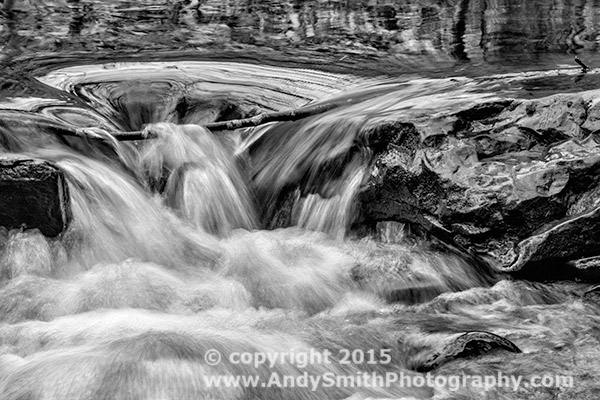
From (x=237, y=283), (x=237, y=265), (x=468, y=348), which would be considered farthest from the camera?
(x=237, y=265)

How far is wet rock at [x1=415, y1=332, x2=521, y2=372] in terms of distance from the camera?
3461 mm

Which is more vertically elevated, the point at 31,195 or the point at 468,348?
the point at 31,195

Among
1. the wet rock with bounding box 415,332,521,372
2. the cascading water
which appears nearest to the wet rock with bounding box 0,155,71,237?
the cascading water

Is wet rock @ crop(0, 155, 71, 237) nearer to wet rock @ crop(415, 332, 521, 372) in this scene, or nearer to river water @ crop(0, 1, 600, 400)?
river water @ crop(0, 1, 600, 400)

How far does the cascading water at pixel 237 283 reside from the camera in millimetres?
3365

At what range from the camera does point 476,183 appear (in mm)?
4625

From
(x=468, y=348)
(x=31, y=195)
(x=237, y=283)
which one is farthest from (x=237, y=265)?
(x=468, y=348)

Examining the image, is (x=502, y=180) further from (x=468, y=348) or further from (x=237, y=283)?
(x=237, y=283)

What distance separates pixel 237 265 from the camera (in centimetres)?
477

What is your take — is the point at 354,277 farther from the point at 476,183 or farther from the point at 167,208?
the point at 167,208

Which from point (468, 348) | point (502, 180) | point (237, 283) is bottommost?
point (237, 283)

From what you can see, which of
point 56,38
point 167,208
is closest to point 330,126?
point 167,208

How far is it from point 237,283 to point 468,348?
1.66m

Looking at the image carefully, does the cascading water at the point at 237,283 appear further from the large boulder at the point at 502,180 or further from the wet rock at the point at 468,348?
the large boulder at the point at 502,180
